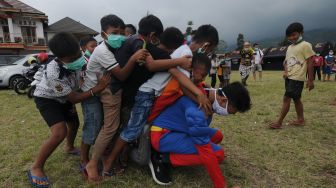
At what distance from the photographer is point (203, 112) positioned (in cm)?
242

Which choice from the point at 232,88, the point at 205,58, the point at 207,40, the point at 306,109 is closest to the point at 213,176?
the point at 232,88

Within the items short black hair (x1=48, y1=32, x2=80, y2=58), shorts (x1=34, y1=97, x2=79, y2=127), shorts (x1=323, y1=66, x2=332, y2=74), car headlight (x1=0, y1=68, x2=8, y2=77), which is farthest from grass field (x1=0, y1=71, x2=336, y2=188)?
shorts (x1=323, y1=66, x2=332, y2=74)

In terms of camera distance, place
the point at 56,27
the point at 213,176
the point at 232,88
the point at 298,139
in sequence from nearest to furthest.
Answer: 1. the point at 213,176
2. the point at 232,88
3. the point at 298,139
4. the point at 56,27

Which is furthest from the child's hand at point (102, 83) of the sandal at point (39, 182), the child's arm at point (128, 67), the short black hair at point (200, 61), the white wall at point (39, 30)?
the white wall at point (39, 30)

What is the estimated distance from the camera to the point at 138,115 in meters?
2.68

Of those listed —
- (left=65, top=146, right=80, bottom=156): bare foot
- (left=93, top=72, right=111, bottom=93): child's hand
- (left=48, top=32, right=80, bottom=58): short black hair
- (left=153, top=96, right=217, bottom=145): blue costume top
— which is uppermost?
(left=48, top=32, right=80, bottom=58): short black hair

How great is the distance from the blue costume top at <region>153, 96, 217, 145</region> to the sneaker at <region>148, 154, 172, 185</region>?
351 mm

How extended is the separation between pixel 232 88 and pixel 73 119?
1798 mm

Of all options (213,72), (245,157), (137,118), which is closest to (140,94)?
(137,118)

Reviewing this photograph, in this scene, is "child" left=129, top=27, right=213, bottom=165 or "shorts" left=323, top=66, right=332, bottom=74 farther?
"shorts" left=323, top=66, right=332, bottom=74

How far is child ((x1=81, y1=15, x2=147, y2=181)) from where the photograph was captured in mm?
2631

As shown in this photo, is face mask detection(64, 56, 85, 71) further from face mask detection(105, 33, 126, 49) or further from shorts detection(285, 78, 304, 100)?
shorts detection(285, 78, 304, 100)

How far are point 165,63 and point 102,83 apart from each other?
67 cm

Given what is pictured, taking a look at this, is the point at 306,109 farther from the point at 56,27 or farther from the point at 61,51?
the point at 56,27
